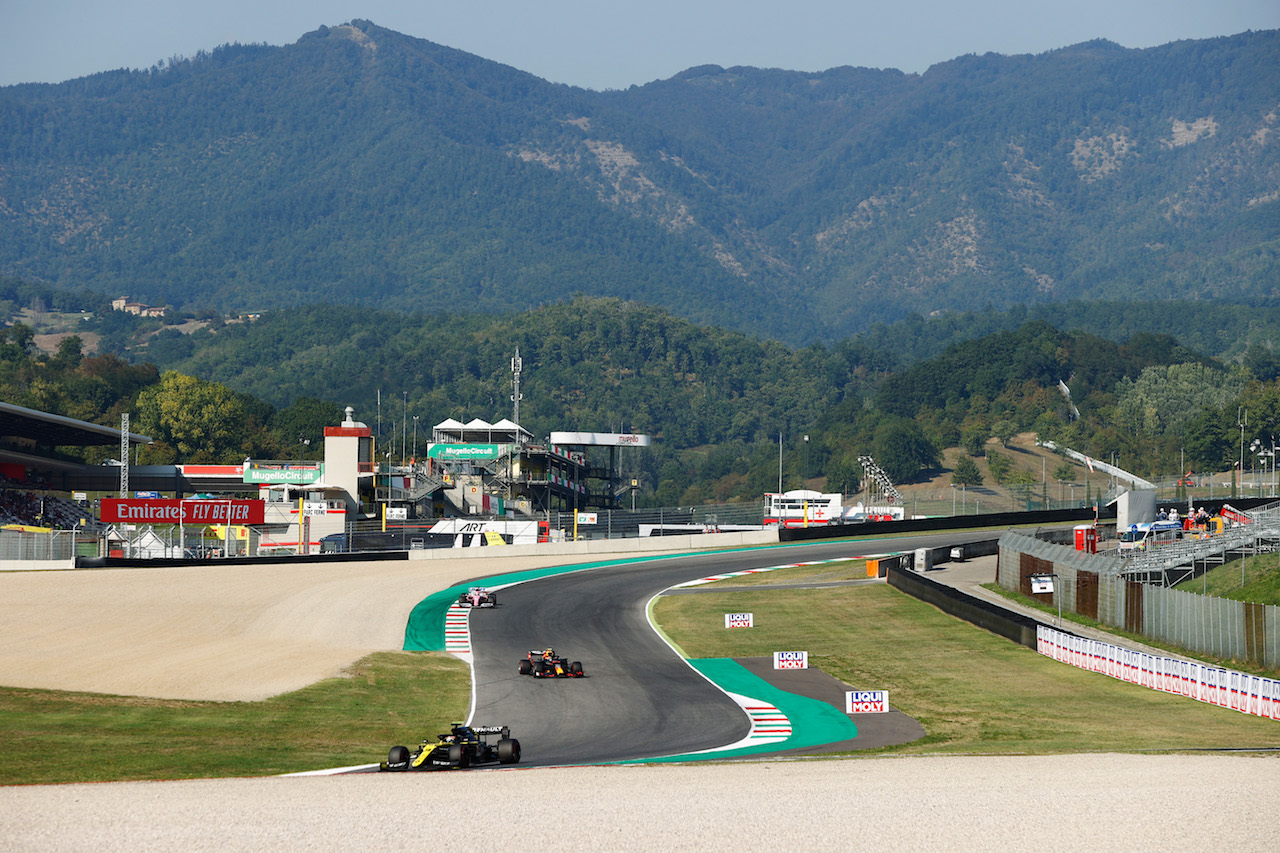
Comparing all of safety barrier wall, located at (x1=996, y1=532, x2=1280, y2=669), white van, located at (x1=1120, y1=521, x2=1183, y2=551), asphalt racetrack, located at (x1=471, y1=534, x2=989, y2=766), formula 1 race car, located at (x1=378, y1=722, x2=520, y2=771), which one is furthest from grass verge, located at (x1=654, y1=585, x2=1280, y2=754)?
white van, located at (x1=1120, y1=521, x2=1183, y2=551)

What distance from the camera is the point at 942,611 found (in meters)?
43.9

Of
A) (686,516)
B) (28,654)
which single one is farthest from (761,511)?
(28,654)

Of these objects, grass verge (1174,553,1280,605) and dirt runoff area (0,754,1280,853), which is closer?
dirt runoff area (0,754,1280,853)

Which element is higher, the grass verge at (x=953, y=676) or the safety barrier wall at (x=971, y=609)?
the safety barrier wall at (x=971, y=609)

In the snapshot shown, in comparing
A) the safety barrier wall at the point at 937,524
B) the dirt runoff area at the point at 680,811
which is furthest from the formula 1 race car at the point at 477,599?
the safety barrier wall at the point at 937,524

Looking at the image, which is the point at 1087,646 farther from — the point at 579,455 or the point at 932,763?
the point at 579,455

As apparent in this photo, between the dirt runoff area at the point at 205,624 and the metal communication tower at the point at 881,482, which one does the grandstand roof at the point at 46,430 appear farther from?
the metal communication tower at the point at 881,482

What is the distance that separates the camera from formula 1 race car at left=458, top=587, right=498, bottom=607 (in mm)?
46375

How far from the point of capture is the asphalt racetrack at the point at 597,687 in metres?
24.2

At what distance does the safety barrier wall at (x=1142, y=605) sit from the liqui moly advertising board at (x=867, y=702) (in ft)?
32.8

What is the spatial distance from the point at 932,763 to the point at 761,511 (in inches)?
2916

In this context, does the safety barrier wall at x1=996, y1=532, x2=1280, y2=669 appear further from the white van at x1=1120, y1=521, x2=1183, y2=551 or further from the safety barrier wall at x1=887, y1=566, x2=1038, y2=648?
the white van at x1=1120, y1=521, x2=1183, y2=551

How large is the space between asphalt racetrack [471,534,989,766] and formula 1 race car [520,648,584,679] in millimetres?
360

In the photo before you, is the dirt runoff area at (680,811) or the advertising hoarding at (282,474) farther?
the advertising hoarding at (282,474)
